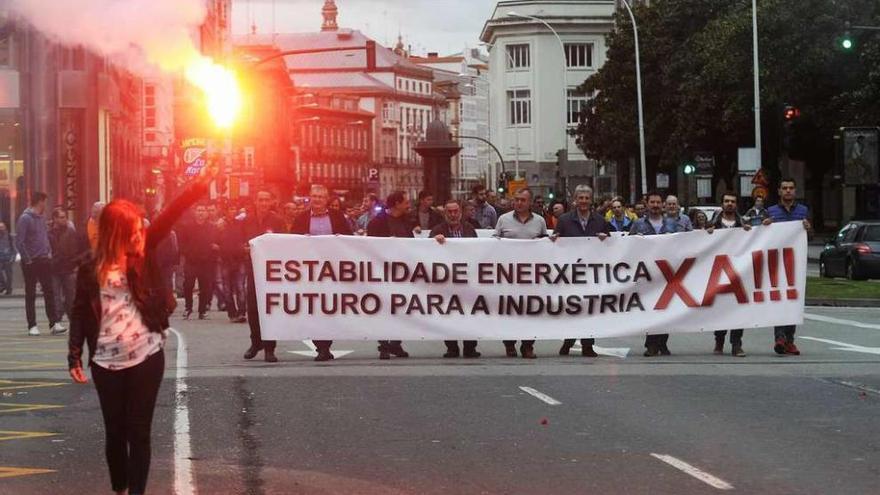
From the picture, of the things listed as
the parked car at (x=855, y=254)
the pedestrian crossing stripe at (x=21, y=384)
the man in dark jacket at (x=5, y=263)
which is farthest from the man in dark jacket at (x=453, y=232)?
the parked car at (x=855, y=254)

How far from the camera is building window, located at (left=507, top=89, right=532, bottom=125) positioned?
12506cm

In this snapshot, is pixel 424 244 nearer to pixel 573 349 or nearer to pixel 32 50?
pixel 573 349

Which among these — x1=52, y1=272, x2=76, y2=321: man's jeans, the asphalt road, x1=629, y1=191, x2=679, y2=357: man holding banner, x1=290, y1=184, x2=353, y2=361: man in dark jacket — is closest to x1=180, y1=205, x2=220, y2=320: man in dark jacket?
x1=52, y1=272, x2=76, y2=321: man's jeans

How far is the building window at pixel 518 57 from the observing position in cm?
12431

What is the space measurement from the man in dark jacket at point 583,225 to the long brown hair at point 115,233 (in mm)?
10289

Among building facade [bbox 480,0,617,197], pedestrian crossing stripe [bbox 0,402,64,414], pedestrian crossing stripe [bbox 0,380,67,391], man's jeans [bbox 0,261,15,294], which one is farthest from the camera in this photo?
building facade [bbox 480,0,617,197]

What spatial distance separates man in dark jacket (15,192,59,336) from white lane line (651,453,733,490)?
13.3 meters

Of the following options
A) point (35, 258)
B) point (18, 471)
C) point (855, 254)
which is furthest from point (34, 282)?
point (855, 254)

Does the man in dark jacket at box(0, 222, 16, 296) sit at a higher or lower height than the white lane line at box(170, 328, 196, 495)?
higher

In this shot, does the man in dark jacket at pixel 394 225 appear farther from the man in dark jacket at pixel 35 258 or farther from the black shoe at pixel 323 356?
the man in dark jacket at pixel 35 258

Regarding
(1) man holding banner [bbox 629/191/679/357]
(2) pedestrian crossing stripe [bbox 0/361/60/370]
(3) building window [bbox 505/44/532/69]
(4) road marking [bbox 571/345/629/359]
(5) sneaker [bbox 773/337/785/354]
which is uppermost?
(3) building window [bbox 505/44/532/69]

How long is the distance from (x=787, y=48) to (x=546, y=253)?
38879 mm

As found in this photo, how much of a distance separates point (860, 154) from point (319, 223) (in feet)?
74.8

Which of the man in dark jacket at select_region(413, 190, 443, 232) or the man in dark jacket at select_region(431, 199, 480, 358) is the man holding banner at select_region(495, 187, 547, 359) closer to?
the man in dark jacket at select_region(431, 199, 480, 358)
